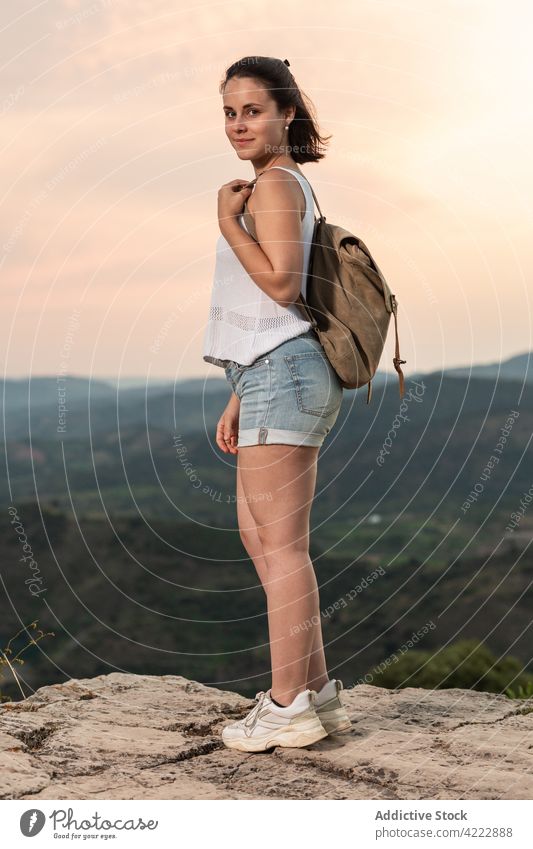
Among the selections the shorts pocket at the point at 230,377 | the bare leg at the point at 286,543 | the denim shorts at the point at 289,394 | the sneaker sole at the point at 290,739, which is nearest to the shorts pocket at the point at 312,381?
the denim shorts at the point at 289,394

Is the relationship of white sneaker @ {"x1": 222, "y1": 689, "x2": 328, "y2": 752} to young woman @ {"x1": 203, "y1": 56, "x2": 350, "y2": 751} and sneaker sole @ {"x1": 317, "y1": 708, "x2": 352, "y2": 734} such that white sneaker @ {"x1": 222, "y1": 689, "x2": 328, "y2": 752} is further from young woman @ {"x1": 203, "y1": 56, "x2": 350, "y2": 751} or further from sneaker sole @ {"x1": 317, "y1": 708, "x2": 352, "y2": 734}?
sneaker sole @ {"x1": 317, "y1": 708, "x2": 352, "y2": 734}

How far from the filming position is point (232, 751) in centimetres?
364

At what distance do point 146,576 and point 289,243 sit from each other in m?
39.5

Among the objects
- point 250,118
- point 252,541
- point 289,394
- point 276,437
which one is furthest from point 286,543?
point 250,118

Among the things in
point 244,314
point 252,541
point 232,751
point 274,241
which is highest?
point 274,241

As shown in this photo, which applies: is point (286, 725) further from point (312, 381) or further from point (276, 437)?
point (312, 381)

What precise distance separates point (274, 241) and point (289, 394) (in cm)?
49

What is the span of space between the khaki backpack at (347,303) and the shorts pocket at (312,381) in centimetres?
4

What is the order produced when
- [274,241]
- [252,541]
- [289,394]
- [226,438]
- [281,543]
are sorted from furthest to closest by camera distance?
[226,438], [252,541], [281,543], [289,394], [274,241]

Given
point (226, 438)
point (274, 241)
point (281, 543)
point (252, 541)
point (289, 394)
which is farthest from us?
point (226, 438)

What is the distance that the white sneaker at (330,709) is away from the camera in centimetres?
362

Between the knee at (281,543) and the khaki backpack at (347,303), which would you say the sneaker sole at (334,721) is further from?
the khaki backpack at (347,303)

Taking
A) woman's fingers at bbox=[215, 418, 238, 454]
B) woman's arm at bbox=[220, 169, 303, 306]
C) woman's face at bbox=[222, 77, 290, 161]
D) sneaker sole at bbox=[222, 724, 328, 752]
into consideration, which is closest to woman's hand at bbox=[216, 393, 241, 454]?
woman's fingers at bbox=[215, 418, 238, 454]

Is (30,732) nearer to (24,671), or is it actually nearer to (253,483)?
(253,483)
